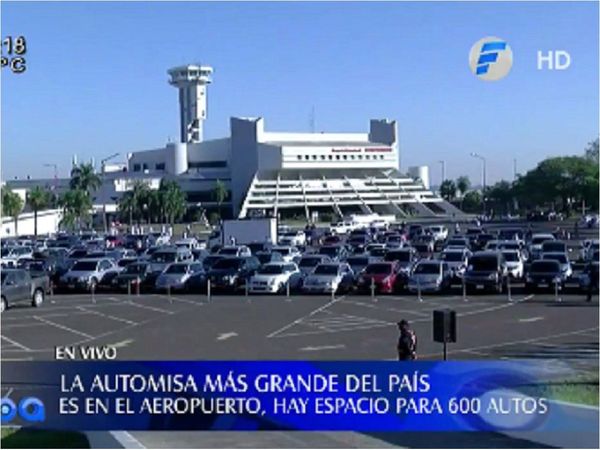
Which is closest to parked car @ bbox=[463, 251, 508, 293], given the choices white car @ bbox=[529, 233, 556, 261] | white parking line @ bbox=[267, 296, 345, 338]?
white parking line @ bbox=[267, 296, 345, 338]

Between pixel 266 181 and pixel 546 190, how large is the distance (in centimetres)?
4698

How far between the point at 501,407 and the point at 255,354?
6.66 metres

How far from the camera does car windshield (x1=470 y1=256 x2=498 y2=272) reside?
2739cm

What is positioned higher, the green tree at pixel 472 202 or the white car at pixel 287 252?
the green tree at pixel 472 202

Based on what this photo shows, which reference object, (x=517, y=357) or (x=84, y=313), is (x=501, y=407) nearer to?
(x=517, y=357)

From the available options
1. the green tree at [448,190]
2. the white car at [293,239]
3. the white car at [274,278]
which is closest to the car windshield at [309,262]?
the white car at [274,278]

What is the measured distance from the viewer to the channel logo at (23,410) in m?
9.64

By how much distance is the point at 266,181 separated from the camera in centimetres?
9681

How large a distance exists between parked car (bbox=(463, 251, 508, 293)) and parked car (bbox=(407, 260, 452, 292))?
2.06ft

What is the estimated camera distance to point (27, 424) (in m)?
9.70

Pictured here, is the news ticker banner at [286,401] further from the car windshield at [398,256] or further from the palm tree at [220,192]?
the palm tree at [220,192]

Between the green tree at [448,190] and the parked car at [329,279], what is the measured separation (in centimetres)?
8698

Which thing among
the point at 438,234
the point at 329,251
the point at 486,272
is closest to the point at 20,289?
the point at 486,272

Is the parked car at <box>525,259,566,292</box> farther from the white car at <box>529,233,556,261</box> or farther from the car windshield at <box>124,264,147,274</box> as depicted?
the car windshield at <box>124,264,147,274</box>
